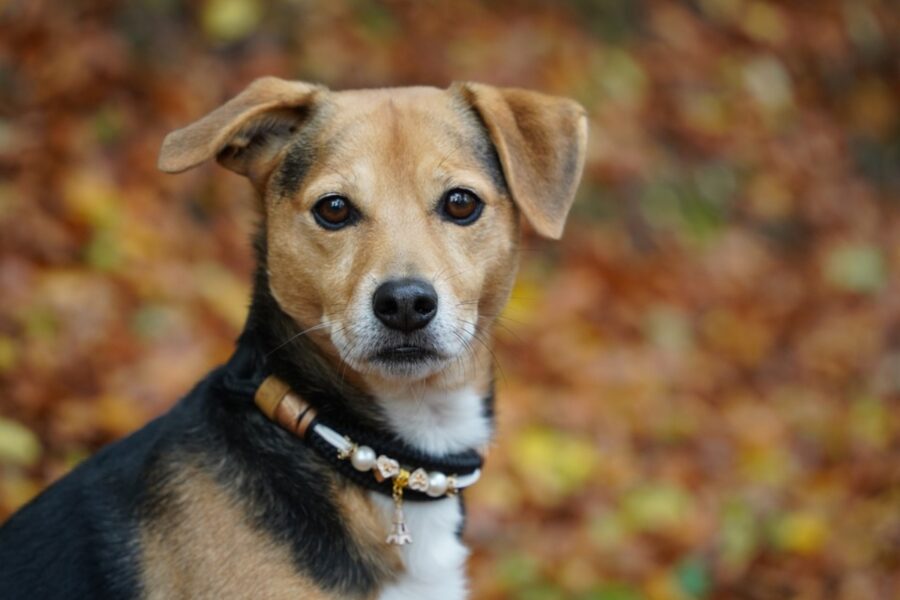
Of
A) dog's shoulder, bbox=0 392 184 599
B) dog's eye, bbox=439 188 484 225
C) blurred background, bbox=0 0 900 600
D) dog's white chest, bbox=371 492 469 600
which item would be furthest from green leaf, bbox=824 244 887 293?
dog's shoulder, bbox=0 392 184 599

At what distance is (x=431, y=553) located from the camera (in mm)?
3846

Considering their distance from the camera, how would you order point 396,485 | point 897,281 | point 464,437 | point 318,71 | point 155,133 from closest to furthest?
point 396,485, point 464,437, point 155,133, point 318,71, point 897,281

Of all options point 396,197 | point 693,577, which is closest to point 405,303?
point 396,197

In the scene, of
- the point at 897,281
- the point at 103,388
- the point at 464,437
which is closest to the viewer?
the point at 464,437

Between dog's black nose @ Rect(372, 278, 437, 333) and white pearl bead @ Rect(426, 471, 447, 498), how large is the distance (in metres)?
0.54

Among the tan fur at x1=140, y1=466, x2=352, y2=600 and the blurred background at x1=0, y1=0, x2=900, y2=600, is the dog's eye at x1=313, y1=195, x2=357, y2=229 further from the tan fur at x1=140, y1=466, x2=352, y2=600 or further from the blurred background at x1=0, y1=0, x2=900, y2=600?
the blurred background at x1=0, y1=0, x2=900, y2=600

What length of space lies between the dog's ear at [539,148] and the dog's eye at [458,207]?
0.19 m

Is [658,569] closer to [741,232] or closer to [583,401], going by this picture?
[583,401]

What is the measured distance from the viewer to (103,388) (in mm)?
6281

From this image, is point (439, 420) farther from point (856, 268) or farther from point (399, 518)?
point (856, 268)

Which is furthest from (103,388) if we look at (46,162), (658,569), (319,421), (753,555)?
(753,555)

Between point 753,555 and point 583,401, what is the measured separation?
1738mm

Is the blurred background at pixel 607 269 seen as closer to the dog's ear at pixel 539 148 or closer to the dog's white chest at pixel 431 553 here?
the dog's white chest at pixel 431 553

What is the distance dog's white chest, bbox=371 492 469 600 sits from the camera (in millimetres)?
3764
